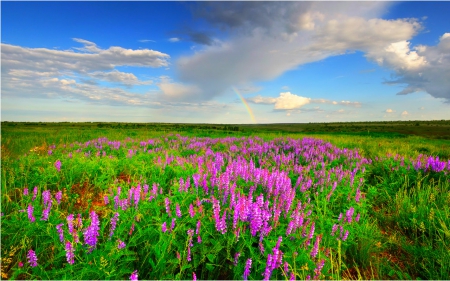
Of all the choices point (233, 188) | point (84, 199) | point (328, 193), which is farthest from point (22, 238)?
point (328, 193)

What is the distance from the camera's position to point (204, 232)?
108 inches

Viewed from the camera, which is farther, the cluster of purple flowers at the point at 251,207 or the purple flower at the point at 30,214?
the purple flower at the point at 30,214

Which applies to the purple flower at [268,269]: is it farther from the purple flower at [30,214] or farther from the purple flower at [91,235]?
the purple flower at [30,214]

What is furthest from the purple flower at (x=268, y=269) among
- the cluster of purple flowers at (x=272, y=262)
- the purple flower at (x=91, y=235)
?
the purple flower at (x=91, y=235)

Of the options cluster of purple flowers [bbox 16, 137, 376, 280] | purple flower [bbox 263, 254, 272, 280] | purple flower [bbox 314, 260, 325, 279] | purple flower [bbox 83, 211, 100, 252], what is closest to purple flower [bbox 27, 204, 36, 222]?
cluster of purple flowers [bbox 16, 137, 376, 280]

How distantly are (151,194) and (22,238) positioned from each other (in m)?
1.54

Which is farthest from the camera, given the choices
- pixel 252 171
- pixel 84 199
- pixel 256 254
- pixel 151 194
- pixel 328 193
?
pixel 252 171

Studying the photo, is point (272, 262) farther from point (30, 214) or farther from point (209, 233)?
point (30, 214)

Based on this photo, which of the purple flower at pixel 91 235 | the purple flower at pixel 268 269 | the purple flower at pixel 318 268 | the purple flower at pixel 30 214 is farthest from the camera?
the purple flower at pixel 30 214

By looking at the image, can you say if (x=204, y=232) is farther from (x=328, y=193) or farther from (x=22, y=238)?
(x=328, y=193)

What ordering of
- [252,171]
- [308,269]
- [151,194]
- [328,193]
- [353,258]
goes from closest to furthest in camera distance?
[308,269] → [353,258] → [151,194] → [328,193] → [252,171]

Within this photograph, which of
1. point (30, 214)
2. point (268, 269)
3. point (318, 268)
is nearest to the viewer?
point (268, 269)

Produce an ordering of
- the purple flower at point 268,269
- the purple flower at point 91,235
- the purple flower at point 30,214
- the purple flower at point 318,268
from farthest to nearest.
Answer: the purple flower at point 30,214
the purple flower at point 91,235
the purple flower at point 318,268
the purple flower at point 268,269

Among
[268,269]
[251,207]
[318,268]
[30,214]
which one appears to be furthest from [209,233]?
[30,214]
